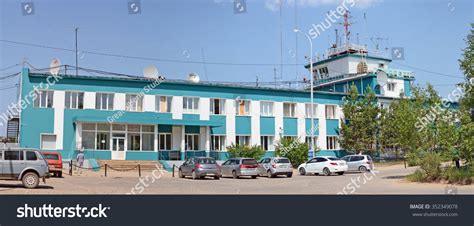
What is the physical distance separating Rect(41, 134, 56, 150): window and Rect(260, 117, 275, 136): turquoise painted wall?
19.0 m

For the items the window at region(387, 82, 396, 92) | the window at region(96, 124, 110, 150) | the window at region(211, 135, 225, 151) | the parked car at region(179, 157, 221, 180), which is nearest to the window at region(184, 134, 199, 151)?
the window at region(211, 135, 225, 151)

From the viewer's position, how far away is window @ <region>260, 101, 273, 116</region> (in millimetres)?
47156

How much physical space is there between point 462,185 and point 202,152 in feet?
87.0

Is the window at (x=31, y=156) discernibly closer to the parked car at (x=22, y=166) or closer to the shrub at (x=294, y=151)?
the parked car at (x=22, y=166)

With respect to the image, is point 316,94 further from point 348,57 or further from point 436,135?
point 436,135

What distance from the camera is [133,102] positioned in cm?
4188

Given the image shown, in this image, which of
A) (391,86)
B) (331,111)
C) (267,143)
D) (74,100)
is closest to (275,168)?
(267,143)

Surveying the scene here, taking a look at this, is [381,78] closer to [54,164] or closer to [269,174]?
[269,174]

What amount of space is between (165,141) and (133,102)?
15.0 ft

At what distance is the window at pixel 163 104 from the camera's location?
42.8 m

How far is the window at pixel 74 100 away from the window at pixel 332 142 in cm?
2519

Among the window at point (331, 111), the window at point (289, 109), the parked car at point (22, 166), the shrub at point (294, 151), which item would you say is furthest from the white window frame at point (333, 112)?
the parked car at point (22, 166)

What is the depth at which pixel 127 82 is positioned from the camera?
41781 mm

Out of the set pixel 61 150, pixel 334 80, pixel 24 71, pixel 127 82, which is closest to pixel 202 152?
pixel 127 82
